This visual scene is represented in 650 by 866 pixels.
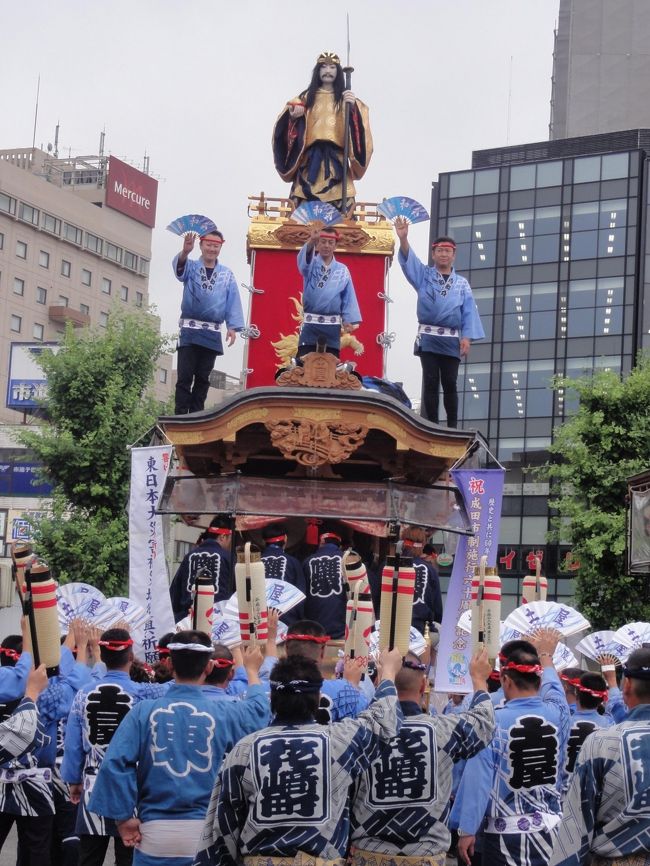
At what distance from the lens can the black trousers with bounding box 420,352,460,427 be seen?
15.1 m

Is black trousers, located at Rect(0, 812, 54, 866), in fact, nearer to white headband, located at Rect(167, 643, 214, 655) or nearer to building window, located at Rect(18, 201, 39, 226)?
white headband, located at Rect(167, 643, 214, 655)

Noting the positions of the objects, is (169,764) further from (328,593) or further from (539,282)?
(539,282)

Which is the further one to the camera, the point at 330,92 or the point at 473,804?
the point at 330,92

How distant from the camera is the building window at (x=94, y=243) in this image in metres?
66.6

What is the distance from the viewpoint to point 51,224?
63.8 m

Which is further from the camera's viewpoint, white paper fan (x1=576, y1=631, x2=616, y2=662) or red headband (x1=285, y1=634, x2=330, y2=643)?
white paper fan (x1=576, y1=631, x2=616, y2=662)

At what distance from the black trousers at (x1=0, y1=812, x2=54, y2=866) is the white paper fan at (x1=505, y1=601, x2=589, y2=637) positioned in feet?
9.90

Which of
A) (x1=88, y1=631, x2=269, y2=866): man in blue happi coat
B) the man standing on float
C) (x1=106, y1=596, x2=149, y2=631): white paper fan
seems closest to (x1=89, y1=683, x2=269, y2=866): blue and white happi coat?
(x1=88, y1=631, x2=269, y2=866): man in blue happi coat

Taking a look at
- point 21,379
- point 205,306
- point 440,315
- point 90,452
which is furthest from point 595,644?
point 21,379

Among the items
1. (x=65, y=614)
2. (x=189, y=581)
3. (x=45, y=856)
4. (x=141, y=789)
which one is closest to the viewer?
(x=141, y=789)

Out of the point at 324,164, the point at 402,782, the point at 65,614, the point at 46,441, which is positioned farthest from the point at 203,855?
the point at 46,441

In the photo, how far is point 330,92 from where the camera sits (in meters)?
17.3

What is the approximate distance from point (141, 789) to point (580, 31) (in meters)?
51.2

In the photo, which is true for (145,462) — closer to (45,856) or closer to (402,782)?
(45,856)
